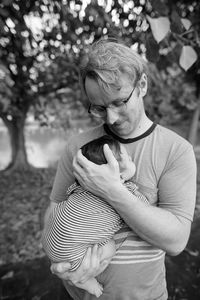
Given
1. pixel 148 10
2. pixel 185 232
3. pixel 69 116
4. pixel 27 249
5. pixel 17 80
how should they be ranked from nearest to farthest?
pixel 185 232, pixel 148 10, pixel 27 249, pixel 17 80, pixel 69 116

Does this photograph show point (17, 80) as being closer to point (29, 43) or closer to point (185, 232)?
point (29, 43)

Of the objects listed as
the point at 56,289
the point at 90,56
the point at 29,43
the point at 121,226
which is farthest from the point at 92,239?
the point at 29,43

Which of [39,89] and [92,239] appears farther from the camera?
[39,89]

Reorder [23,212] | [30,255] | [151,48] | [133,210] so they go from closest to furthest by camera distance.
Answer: [133,210]
[151,48]
[30,255]
[23,212]

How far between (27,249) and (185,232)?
9.29 ft

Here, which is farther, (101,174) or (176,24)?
(176,24)

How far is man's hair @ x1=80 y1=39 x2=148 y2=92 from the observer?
1172 mm

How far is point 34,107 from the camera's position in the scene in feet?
15.9

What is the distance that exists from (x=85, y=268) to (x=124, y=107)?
25.6 inches

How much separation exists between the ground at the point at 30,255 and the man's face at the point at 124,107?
6.06ft

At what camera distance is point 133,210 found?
1.11 m

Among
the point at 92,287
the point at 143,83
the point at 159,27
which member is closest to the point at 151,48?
the point at 159,27

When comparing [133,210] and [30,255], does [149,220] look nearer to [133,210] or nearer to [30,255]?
[133,210]

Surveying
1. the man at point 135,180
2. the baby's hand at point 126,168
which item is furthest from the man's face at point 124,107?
the baby's hand at point 126,168
